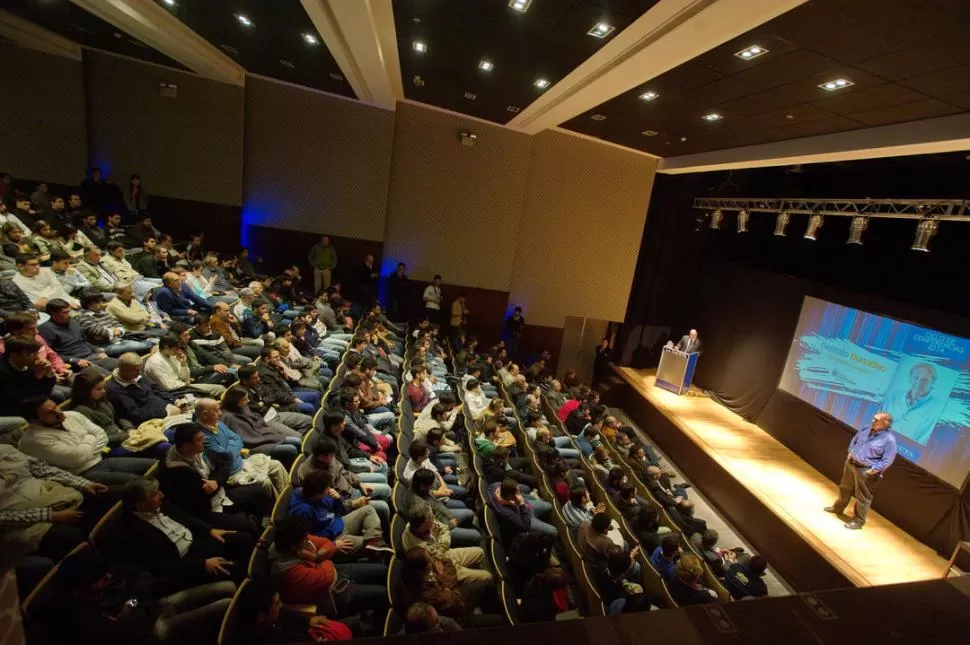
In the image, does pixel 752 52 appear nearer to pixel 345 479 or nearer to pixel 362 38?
pixel 362 38

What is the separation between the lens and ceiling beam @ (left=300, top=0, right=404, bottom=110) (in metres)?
3.85

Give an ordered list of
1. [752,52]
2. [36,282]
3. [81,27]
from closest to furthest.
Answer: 1. [752,52]
2. [36,282]
3. [81,27]

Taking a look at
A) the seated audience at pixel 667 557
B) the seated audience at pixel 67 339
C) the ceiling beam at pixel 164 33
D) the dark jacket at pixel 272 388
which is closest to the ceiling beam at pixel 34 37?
the ceiling beam at pixel 164 33

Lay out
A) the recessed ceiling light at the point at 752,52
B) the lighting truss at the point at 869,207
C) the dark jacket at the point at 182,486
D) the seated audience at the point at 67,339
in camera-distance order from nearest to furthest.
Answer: the dark jacket at the point at 182,486, the recessed ceiling light at the point at 752,52, the seated audience at the point at 67,339, the lighting truss at the point at 869,207

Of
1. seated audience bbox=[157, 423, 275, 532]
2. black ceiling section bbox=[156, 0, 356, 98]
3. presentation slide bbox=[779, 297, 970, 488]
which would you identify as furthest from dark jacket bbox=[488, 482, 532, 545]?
presentation slide bbox=[779, 297, 970, 488]

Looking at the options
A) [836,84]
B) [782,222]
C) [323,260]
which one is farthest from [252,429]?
[782,222]

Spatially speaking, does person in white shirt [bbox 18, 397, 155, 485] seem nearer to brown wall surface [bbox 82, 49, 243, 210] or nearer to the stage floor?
the stage floor

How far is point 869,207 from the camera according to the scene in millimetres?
5746

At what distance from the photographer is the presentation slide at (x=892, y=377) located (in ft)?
16.5

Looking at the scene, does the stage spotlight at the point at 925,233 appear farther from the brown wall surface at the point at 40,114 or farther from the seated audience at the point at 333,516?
the brown wall surface at the point at 40,114

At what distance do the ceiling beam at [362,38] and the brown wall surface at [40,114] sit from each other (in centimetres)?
473

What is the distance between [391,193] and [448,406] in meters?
5.05

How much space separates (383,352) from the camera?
6.02m

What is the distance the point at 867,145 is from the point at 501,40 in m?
3.50
